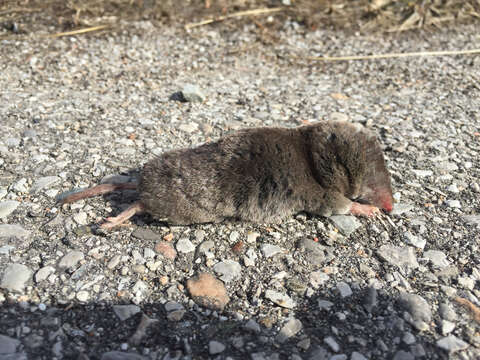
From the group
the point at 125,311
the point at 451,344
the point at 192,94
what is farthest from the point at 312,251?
the point at 192,94

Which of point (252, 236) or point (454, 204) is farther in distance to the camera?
point (454, 204)

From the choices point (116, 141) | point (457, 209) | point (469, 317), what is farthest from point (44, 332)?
point (457, 209)

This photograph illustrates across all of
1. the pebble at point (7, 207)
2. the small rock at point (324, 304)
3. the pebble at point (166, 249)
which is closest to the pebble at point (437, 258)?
the small rock at point (324, 304)

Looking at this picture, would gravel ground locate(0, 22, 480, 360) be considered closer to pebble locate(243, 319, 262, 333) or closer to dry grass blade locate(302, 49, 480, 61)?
pebble locate(243, 319, 262, 333)

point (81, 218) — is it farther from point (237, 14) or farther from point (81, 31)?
point (237, 14)

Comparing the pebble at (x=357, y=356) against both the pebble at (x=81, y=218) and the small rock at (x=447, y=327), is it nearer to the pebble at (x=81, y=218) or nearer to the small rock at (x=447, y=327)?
the small rock at (x=447, y=327)

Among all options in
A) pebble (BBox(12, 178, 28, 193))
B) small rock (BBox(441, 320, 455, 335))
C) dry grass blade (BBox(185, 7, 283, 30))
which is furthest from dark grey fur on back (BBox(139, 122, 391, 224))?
dry grass blade (BBox(185, 7, 283, 30))
